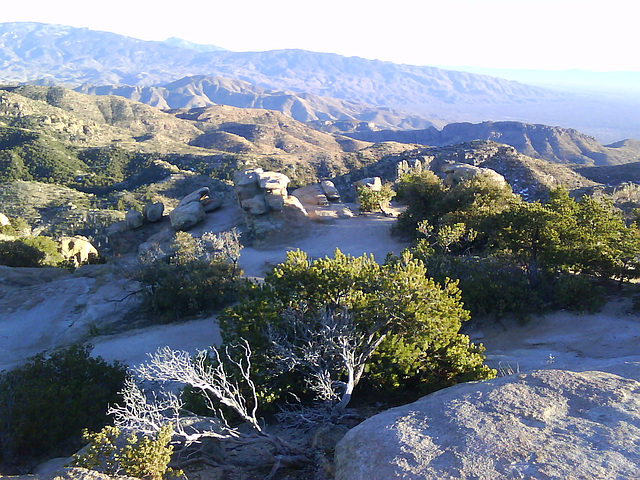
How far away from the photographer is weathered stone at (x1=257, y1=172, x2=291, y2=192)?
22.5m

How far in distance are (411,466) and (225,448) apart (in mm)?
3279

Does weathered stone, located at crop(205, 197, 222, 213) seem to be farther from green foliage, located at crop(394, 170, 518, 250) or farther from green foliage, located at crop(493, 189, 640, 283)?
green foliage, located at crop(493, 189, 640, 283)

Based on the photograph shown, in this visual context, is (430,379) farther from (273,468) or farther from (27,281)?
(27,281)

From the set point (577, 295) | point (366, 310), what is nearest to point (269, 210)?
point (577, 295)

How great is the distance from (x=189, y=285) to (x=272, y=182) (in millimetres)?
9538

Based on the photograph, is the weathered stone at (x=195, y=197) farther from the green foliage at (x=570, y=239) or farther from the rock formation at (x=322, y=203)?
the green foliage at (x=570, y=239)

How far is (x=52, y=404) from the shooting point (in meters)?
7.94

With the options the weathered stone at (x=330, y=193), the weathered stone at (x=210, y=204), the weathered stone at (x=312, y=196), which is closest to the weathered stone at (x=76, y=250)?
the weathered stone at (x=210, y=204)

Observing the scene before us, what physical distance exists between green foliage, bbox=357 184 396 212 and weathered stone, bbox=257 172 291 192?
15.3 ft

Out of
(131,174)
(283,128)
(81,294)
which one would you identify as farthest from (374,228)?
(283,128)

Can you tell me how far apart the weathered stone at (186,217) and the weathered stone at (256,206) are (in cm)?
315

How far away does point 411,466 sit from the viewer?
4324 millimetres

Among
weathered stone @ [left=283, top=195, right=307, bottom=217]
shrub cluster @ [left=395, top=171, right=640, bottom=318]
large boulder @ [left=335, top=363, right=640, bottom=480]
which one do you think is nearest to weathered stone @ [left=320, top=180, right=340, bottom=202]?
weathered stone @ [left=283, top=195, right=307, bottom=217]

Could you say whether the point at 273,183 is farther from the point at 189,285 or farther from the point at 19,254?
the point at 19,254
